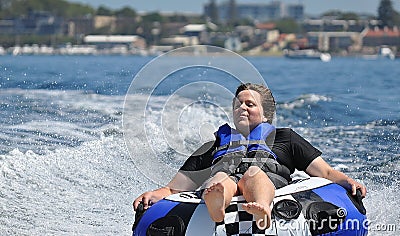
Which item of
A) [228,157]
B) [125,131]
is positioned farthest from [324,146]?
[228,157]

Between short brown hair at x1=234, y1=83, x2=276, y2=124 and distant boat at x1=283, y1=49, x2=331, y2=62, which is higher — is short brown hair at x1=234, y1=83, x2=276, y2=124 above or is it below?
above

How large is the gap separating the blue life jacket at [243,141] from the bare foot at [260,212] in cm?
41

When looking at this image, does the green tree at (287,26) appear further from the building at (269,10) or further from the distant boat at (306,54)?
the building at (269,10)

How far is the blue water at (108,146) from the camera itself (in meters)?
4.44

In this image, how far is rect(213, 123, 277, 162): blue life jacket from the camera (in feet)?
11.8

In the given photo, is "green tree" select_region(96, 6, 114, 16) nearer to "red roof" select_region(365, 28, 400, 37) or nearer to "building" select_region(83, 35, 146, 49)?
"building" select_region(83, 35, 146, 49)

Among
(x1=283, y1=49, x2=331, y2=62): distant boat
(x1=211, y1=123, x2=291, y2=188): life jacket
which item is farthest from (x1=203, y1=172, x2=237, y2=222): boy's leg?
(x1=283, y1=49, x2=331, y2=62): distant boat

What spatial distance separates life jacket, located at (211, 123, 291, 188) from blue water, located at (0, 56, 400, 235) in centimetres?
60

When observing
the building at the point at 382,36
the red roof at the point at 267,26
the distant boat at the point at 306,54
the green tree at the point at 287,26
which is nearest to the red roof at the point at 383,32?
the building at the point at 382,36

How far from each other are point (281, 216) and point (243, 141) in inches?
16.3

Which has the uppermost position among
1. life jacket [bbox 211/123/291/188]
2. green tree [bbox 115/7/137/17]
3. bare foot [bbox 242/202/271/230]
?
life jacket [bbox 211/123/291/188]

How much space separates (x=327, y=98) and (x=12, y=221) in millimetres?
6715

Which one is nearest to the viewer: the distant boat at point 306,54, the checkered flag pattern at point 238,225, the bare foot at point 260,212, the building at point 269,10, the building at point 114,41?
the bare foot at point 260,212

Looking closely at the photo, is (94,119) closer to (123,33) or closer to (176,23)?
(123,33)
